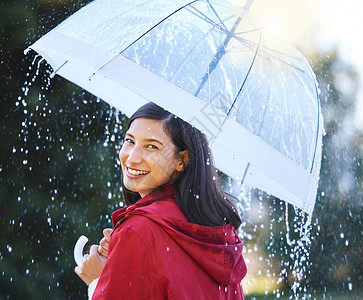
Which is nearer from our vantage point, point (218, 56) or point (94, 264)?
point (94, 264)

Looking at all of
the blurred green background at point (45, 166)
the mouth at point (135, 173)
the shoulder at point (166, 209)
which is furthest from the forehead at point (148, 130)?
the blurred green background at point (45, 166)

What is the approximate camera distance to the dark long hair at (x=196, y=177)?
2014mm

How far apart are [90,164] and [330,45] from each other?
4.64m

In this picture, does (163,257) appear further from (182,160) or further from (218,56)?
(218,56)

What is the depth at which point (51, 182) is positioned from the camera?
546cm

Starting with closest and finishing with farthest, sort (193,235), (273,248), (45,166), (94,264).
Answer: (193,235)
(94,264)
(45,166)
(273,248)

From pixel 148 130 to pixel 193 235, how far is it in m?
0.42

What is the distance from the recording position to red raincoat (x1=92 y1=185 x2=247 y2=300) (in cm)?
176

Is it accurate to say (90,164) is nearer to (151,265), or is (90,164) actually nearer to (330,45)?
(151,265)

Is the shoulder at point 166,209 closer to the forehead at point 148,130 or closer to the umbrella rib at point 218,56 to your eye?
the forehead at point 148,130

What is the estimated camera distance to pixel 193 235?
6.27 ft

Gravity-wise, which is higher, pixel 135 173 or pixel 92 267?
pixel 135 173

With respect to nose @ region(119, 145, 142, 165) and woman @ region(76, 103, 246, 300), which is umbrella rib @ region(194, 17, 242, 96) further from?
nose @ region(119, 145, 142, 165)

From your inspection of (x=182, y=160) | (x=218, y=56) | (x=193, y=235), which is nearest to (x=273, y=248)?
(x=218, y=56)
